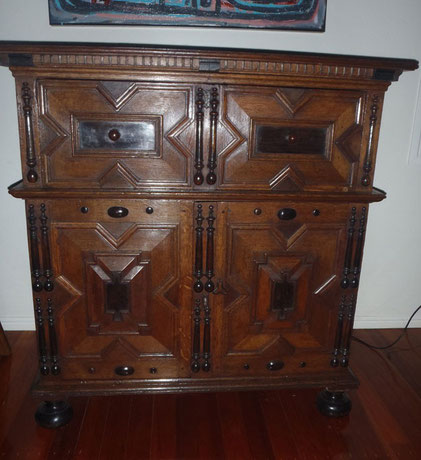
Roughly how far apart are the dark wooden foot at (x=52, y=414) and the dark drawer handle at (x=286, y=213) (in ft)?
4.11

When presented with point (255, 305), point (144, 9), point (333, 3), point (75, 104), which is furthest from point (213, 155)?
point (333, 3)

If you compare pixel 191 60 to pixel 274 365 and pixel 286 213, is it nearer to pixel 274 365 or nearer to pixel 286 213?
pixel 286 213

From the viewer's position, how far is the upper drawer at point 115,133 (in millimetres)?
1530

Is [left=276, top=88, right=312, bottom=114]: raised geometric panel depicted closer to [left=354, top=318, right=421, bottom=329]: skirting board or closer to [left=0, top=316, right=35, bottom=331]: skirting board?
[left=354, top=318, right=421, bottom=329]: skirting board

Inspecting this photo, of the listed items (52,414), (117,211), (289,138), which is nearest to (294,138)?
(289,138)

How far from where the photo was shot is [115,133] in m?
1.56

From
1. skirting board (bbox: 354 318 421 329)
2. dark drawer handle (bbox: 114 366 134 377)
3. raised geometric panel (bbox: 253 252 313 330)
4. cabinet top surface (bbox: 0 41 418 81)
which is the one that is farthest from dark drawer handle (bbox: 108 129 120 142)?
skirting board (bbox: 354 318 421 329)

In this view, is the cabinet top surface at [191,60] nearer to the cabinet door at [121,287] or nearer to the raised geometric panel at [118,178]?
the raised geometric panel at [118,178]

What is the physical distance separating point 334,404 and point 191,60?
5.26 ft

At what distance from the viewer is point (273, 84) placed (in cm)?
157

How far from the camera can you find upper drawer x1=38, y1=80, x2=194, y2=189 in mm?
1530

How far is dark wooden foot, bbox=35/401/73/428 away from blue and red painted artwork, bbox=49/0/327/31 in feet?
5.84

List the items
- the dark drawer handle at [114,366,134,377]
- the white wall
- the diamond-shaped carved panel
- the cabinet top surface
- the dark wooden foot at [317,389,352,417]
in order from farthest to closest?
the white wall < the dark wooden foot at [317,389,352,417] < the dark drawer handle at [114,366,134,377] < the diamond-shaped carved panel < the cabinet top surface

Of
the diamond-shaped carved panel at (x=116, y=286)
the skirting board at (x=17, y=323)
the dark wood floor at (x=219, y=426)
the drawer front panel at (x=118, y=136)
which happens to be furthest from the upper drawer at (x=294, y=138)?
the skirting board at (x=17, y=323)
